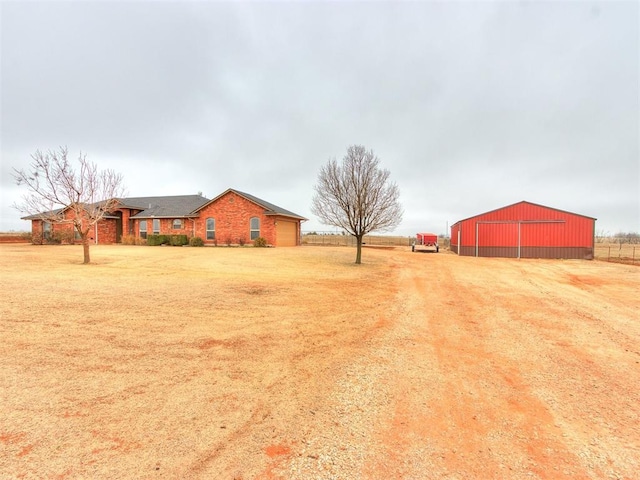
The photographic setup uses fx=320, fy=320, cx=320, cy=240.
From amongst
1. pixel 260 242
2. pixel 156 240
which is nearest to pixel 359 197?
pixel 260 242

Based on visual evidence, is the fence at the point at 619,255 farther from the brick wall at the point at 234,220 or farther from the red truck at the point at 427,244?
the brick wall at the point at 234,220

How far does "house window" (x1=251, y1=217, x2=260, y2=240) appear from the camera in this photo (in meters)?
28.4

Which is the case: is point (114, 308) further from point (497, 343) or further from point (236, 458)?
point (497, 343)

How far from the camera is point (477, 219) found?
27.7 meters

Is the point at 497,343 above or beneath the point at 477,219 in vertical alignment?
beneath

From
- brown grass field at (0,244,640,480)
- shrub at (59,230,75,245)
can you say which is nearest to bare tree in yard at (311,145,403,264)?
brown grass field at (0,244,640,480)

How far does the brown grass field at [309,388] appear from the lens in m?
2.83

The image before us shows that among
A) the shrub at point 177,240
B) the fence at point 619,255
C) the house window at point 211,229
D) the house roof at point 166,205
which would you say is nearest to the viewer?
the fence at point 619,255

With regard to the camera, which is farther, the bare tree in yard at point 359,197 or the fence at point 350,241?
the fence at point 350,241

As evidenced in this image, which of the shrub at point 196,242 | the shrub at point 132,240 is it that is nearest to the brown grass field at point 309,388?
the shrub at point 196,242

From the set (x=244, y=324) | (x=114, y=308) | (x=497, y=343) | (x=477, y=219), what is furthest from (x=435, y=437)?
(x=477, y=219)

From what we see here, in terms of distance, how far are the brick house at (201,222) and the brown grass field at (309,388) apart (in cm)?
1950

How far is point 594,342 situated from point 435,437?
17.2 feet

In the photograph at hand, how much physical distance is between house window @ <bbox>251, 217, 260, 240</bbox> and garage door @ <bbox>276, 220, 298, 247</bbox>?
1.77m
